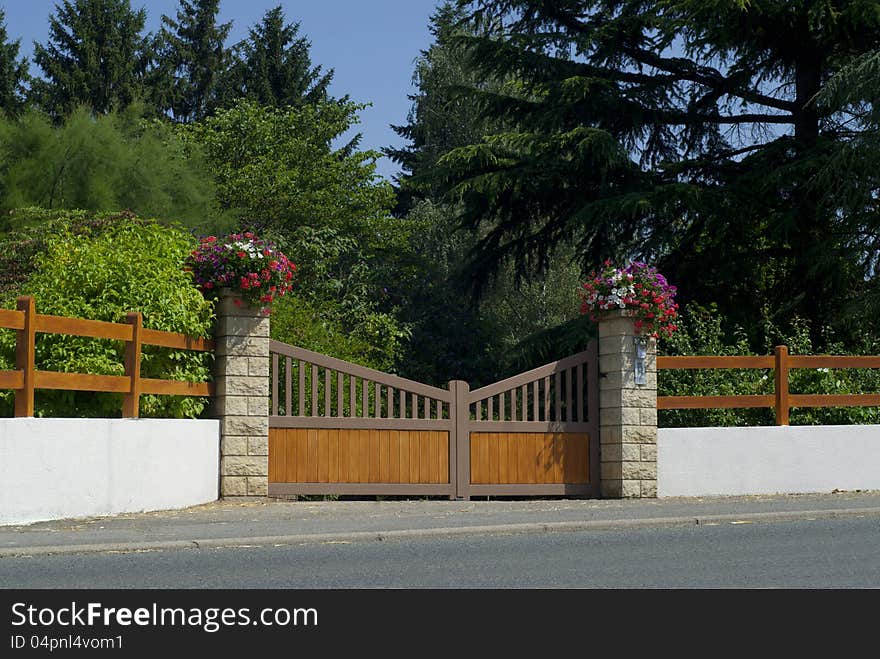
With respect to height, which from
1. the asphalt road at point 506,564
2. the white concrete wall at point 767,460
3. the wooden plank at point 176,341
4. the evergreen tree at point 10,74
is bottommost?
the asphalt road at point 506,564

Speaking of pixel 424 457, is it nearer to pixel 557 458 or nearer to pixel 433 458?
pixel 433 458

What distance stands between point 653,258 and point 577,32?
5709 millimetres

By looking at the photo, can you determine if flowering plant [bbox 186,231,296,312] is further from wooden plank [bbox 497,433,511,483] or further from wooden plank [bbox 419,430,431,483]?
wooden plank [bbox 497,433,511,483]

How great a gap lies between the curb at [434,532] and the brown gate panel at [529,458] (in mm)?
3046

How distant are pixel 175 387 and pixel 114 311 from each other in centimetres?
111

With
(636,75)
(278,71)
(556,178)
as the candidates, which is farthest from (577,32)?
(278,71)

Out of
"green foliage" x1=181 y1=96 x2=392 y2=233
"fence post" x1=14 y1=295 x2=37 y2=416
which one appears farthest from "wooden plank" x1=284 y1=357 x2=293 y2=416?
"green foliage" x1=181 y1=96 x2=392 y2=233

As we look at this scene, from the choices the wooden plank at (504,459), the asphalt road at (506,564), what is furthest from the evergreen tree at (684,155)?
the asphalt road at (506,564)

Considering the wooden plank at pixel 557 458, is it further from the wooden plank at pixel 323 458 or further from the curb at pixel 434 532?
the curb at pixel 434 532

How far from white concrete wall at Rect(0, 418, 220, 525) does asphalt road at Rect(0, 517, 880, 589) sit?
2.33m

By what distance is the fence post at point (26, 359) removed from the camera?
Result: 11.2 meters
